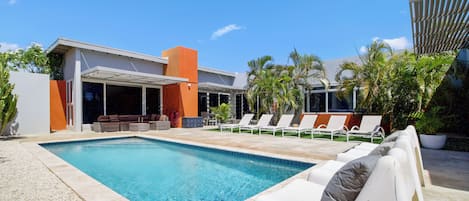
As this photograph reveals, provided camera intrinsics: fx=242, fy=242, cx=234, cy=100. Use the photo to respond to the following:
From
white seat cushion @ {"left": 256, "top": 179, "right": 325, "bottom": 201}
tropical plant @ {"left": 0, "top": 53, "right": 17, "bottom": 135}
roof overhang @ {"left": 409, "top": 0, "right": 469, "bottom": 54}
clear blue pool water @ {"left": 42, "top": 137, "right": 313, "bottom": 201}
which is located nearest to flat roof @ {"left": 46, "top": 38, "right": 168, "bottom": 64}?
tropical plant @ {"left": 0, "top": 53, "right": 17, "bottom": 135}

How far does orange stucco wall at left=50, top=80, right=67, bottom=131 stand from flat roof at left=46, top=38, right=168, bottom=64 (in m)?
2.03

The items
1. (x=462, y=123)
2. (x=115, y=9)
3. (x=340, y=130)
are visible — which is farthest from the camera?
(x=115, y=9)

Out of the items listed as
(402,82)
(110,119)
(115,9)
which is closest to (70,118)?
(110,119)

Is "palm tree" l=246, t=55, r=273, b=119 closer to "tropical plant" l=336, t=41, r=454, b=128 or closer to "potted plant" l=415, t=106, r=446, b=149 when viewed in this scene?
"tropical plant" l=336, t=41, r=454, b=128

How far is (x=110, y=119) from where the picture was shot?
549 inches

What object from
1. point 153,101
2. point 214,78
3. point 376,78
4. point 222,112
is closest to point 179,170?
point 376,78

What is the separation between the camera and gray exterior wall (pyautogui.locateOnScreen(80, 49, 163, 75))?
14.1 meters

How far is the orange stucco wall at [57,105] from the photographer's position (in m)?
14.4

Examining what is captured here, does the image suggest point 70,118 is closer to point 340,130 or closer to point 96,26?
point 96,26

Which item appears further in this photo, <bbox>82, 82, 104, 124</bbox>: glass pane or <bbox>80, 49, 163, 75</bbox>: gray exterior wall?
<bbox>82, 82, 104, 124</bbox>: glass pane

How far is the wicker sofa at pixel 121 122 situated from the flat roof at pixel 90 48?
3.99m

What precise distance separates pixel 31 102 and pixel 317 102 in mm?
16414

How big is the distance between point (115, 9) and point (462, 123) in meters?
19.3

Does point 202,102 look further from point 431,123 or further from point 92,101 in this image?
point 431,123
